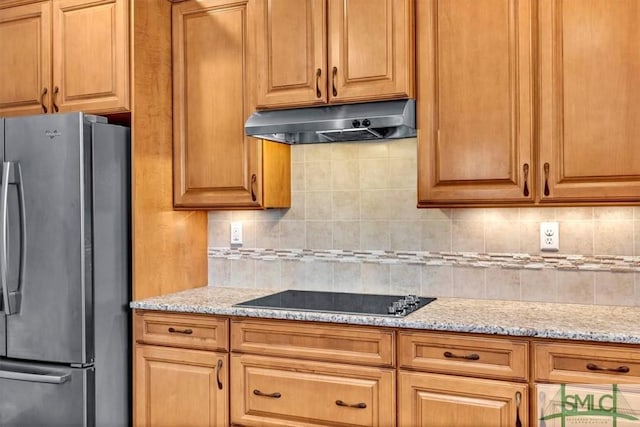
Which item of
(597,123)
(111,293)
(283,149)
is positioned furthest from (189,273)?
(597,123)

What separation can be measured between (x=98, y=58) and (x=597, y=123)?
85.1 inches

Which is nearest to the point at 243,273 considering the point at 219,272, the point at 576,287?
the point at 219,272

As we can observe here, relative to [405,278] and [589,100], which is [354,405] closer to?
[405,278]

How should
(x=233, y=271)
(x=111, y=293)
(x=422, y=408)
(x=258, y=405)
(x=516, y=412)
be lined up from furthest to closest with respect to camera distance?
(x=233, y=271)
(x=111, y=293)
(x=258, y=405)
(x=422, y=408)
(x=516, y=412)

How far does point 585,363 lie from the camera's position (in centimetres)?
196

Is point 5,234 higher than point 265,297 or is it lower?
higher

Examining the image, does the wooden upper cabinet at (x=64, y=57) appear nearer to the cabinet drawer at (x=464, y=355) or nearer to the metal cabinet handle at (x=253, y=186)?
the metal cabinet handle at (x=253, y=186)

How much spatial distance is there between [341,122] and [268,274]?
39.0 inches

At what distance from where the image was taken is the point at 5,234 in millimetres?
2588

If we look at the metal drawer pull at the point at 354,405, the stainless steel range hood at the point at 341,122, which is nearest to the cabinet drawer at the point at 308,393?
the metal drawer pull at the point at 354,405

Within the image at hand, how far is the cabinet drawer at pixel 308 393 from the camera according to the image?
88.5 inches

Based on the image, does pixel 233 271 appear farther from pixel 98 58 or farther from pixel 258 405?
pixel 98 58

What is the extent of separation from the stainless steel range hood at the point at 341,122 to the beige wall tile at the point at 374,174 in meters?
0.13

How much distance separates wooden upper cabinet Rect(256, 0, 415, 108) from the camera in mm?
2446
